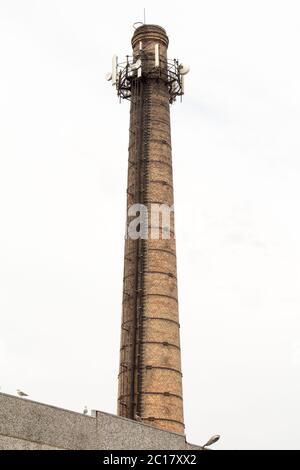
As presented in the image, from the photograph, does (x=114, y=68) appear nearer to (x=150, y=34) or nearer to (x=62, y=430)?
(x=150, y=34)

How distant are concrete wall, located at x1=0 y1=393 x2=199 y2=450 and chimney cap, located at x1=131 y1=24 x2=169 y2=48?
23.2m

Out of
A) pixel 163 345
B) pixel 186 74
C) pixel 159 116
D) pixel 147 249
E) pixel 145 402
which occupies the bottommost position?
pixel 145 402

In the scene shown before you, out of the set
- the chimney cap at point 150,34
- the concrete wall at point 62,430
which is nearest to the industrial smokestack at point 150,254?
the chimney cap at point 150,34

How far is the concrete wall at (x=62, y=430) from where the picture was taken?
70.0 ft

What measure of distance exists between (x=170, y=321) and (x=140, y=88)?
499 inches

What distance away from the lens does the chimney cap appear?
4144 centimetres

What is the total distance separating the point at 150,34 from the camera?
4147 centimetres

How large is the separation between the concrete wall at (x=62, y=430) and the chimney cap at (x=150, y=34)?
2319cm

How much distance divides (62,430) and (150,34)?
25287 mm

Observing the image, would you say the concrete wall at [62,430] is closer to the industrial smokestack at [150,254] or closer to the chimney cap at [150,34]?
the industrial smokestack at [150,254]
